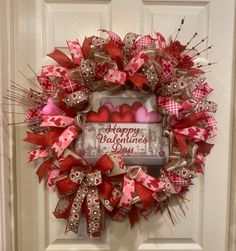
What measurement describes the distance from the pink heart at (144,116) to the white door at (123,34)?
26 cm

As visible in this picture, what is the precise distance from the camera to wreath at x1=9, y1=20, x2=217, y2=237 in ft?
3.70

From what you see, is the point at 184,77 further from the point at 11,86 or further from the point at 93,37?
the point at 11,86

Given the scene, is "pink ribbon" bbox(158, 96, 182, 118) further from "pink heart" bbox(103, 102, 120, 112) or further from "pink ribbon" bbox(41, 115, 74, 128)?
"pink ribbon" bbox(41, 115, 74, 128)

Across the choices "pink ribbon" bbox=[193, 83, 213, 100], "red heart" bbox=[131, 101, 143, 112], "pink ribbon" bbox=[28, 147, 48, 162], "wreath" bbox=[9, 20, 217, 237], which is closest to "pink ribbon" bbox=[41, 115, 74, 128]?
"wreath" bbox=[9, 20, 217, 237]

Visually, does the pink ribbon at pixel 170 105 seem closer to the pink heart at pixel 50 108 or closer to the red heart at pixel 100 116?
the red heart at pixel 100 116

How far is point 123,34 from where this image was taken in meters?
1.26

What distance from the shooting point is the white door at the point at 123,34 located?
49.3 inches

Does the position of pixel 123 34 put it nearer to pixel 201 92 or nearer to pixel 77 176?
pixel 201 92

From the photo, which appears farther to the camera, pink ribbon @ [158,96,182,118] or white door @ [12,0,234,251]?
white door @ [12,0,234,251]

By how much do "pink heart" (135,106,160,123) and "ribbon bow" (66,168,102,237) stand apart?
0.22 meters

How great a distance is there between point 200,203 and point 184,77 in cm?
47

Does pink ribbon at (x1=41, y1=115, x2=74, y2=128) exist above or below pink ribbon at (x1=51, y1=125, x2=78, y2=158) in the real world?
above

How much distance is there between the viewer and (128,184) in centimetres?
112

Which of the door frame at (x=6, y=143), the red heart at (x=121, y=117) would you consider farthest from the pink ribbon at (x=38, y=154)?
the red heart at (x=121, y=117)
